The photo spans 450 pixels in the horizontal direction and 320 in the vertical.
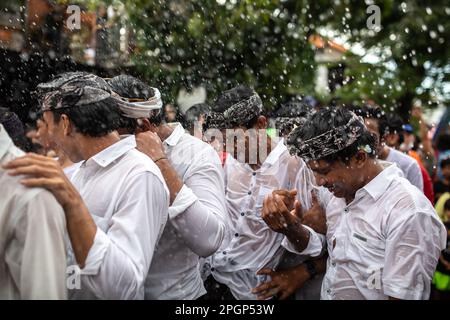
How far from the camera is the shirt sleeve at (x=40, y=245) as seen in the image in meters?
1.51

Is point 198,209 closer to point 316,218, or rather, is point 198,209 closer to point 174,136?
point 174,136

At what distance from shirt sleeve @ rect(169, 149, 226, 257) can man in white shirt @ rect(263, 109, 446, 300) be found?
0.44m

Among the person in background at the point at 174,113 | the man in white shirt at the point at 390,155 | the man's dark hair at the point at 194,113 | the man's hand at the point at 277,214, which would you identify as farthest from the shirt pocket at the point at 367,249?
the person in background at the point at 174,113

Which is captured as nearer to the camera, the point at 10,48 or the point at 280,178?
the point at 280,178

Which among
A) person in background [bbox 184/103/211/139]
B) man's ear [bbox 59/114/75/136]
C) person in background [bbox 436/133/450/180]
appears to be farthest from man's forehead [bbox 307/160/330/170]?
person in background [bbox 436/133/450/180]

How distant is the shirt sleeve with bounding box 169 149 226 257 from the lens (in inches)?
85.9

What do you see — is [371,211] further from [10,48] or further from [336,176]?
[10,48]

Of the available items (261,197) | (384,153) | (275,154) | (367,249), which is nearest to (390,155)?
(384,153)

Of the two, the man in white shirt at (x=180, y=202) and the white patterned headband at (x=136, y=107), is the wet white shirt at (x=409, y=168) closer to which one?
the man in white shirt at (x=180, y=202)

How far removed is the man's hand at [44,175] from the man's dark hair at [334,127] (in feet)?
3.94

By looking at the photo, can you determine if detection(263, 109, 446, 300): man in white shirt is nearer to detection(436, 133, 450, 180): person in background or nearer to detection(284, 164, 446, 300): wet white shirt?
detection(284, 164, 446, 300): wet white shirt

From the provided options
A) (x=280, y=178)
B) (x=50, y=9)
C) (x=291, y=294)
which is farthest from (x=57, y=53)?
(x=291, y=294)

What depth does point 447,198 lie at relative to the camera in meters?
5.26

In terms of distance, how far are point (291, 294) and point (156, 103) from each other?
1337 millimetres
